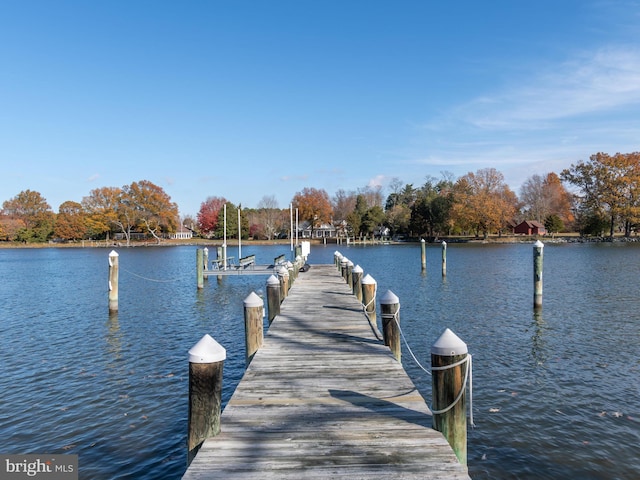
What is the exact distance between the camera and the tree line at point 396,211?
86000mm

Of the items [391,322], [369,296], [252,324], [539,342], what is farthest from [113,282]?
[539,342]

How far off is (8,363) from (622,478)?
1508cm

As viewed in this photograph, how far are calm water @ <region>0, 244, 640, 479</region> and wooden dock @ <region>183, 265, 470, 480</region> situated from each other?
1.99 m

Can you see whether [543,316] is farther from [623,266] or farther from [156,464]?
[623,266]

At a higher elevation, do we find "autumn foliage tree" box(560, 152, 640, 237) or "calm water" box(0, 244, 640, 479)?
"autumn foliage tree" box(560, 152, 640, 237)

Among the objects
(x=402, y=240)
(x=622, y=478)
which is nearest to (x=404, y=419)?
(x=622, y=478)

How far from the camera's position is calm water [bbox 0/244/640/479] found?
7.73 metres

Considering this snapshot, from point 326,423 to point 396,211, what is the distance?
367 ft

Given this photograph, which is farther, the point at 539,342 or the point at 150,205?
the point at 150,205

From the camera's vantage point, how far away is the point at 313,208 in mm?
121188

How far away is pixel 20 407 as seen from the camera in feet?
33.0

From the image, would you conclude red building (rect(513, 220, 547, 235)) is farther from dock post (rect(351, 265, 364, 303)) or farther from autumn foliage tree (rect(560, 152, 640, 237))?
dock post (rect(351, 265, 364, 303))

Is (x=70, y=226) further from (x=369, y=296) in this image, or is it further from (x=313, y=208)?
(x=369, y=296)

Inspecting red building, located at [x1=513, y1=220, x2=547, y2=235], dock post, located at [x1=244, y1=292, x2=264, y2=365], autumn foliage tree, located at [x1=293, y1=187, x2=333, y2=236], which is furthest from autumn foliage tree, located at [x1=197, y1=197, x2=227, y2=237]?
dock post, located at [x1=244, y1=292, x2=264, y2=365]
